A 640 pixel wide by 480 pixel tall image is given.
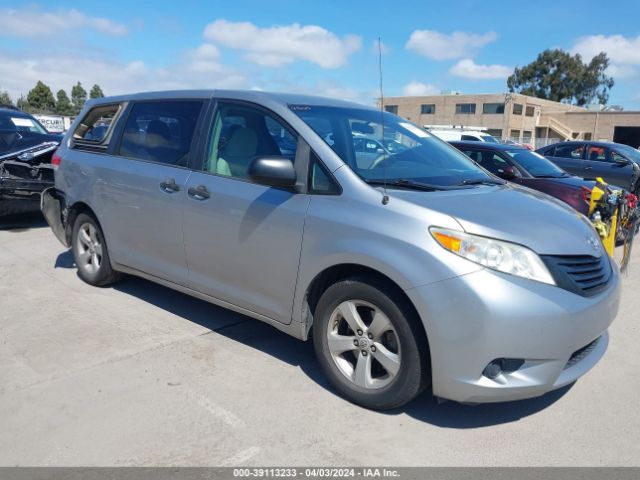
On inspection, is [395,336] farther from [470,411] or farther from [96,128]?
[96,128]

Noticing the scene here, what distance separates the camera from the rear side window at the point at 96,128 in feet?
16.5

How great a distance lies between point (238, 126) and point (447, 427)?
2.51 meters

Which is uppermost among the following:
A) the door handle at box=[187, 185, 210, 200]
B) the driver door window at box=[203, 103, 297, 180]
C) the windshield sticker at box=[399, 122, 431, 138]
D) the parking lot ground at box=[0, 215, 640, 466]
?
the windshield sticker at box=[399, 122, 431, 138]

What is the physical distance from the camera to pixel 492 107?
6106 cm

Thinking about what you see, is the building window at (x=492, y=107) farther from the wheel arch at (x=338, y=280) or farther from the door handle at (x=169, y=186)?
the wheel arch at (x=338, y=280)

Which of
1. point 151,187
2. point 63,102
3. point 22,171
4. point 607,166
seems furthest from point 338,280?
point 63,102

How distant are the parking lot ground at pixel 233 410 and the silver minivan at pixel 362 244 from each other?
11.5 inches

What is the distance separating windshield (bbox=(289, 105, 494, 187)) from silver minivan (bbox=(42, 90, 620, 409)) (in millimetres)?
18

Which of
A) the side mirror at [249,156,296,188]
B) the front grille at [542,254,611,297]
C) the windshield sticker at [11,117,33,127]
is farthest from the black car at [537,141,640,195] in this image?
the windshield sticker at [11,117,33,127]

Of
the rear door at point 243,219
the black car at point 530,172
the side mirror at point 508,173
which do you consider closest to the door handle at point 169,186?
the rear door at point 243,219

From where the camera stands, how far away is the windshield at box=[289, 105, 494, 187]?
3.51 meters

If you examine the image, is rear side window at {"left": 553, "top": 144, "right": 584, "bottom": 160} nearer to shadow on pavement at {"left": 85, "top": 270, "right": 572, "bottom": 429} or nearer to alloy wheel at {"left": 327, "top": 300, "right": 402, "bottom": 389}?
shadow on pavement at {"left": 85, "top": 270, "right": 572, "bottom": 429}

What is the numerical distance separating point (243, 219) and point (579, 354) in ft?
7.33

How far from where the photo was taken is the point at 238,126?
3982 millimetres
